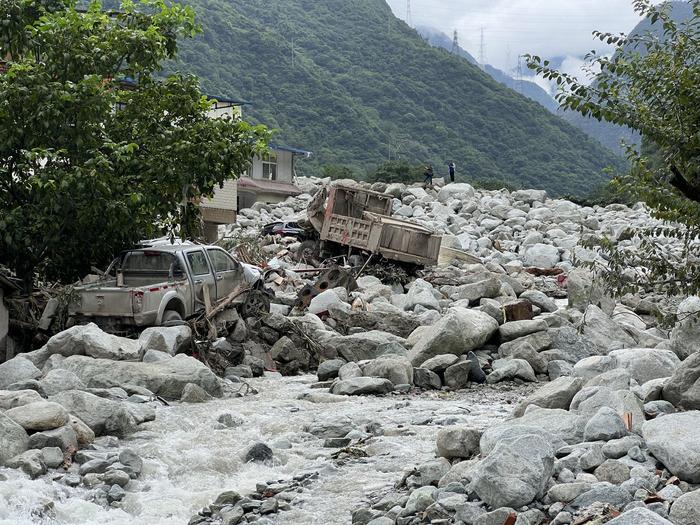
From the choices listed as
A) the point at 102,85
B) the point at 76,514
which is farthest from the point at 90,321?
the point at 76,514

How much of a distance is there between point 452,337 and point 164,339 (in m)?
4.44

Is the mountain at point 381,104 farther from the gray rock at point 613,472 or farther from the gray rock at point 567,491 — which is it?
the gray rock at point 567,491

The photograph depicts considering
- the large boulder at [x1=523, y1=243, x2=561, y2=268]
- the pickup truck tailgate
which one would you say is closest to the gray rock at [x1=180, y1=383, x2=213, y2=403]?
the pickup truck tailgate

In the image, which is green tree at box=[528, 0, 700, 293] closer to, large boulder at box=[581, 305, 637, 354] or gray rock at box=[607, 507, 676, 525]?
gray rock at box=[607, 507, 676, 525]

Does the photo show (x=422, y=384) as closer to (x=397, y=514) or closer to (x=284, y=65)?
(x=397, y=514)

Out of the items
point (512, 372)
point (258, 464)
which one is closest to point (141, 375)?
point (258, 464)

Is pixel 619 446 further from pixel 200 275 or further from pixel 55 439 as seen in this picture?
pixel 200 275

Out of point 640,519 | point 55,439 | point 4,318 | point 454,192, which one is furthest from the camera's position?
point 454,192

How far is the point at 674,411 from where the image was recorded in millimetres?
8094

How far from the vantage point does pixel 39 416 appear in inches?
341

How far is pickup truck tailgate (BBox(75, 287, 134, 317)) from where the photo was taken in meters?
13.6

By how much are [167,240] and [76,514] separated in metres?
9.51

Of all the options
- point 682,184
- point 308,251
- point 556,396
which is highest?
point 682,184

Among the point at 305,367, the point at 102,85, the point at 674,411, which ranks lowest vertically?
the point at 305,367
